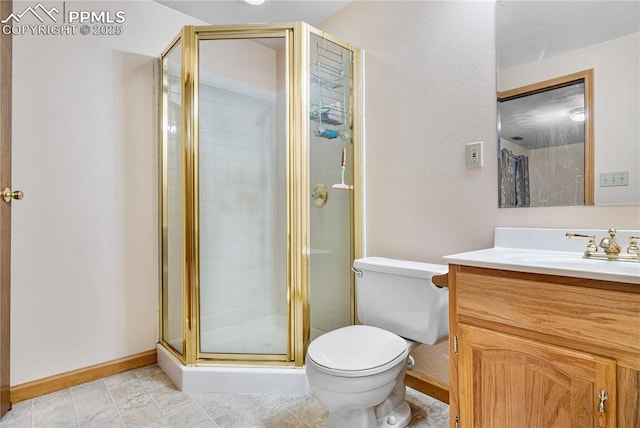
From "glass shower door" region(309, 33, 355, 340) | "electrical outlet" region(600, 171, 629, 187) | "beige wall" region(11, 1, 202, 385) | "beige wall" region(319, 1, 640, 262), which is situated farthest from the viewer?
"glass shower door" region(309, 33, 355, 340)

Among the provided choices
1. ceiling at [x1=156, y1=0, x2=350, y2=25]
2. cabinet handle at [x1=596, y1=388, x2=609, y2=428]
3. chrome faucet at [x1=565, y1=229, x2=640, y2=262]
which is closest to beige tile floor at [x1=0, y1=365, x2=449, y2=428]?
cabinet handle at [x1=596, y1=388, x2=609, y2=428]

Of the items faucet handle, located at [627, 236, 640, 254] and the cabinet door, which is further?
faucet handle, located at [627, 236, 640, 254]

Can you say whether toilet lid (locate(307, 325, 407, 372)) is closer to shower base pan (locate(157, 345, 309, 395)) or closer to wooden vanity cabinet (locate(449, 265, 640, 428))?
wooden vanity cabinet (locate(449, 265, 640, 428))

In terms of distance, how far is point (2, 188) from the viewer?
1.60 metres

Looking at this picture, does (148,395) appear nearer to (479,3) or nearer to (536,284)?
(536,284)

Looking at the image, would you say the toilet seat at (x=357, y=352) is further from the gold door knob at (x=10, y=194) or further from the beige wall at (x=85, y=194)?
the gold door knob at (x=10, y=194)

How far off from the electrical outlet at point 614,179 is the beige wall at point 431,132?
91 millimetres

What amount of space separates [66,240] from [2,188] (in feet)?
1.27

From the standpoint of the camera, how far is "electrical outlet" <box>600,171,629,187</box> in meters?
1.20

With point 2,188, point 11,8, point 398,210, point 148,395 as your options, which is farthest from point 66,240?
point 398,210

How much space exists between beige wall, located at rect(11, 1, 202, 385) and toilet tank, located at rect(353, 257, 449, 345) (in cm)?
139

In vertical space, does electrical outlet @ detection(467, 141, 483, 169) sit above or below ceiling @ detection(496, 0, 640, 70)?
below

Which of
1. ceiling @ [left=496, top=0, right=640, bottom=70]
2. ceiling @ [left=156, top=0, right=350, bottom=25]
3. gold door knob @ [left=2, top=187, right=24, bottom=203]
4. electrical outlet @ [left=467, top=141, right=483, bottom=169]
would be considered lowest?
gold door knob @ [left=2, top=187, right=24, bottom=203]

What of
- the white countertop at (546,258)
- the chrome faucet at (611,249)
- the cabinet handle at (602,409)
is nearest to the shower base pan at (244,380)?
the white countertop at (546,258)
